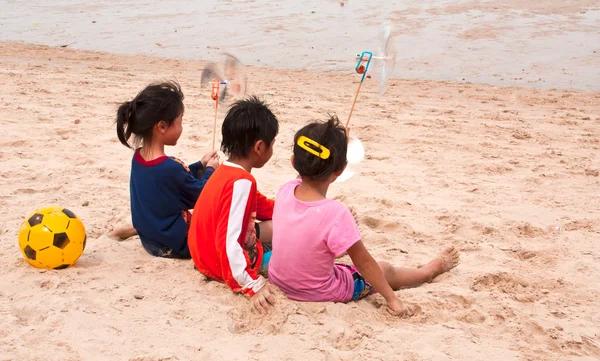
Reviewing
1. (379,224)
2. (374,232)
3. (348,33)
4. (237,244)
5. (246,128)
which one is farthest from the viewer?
(348,33)

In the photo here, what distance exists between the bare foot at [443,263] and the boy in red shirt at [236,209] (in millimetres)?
951

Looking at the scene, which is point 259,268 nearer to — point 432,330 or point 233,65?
point 432,330

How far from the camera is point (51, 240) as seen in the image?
3.23 meters

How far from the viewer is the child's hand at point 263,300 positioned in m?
2.94

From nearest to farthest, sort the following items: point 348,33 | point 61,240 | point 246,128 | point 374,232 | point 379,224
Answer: point 246,128 < point 61,240 < point 374,232 < point 379,224 < point 348,33

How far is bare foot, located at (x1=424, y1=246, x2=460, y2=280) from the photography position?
137 inches

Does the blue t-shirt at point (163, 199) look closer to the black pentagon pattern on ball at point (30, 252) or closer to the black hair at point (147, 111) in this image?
the black hair at point (147, 111)

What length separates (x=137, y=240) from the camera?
154 inches

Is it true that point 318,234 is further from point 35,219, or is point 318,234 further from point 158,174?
point 35,219

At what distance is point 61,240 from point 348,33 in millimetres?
9705

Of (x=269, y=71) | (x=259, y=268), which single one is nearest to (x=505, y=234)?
(x=259, y=268)

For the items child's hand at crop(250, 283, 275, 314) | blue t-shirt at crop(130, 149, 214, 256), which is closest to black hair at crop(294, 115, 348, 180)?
child's hand at crop(250, 283, 275, 314)

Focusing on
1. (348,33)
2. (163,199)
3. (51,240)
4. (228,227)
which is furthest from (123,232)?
(348,33)

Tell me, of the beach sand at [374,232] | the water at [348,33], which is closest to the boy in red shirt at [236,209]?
the beach sand at [374,232]
